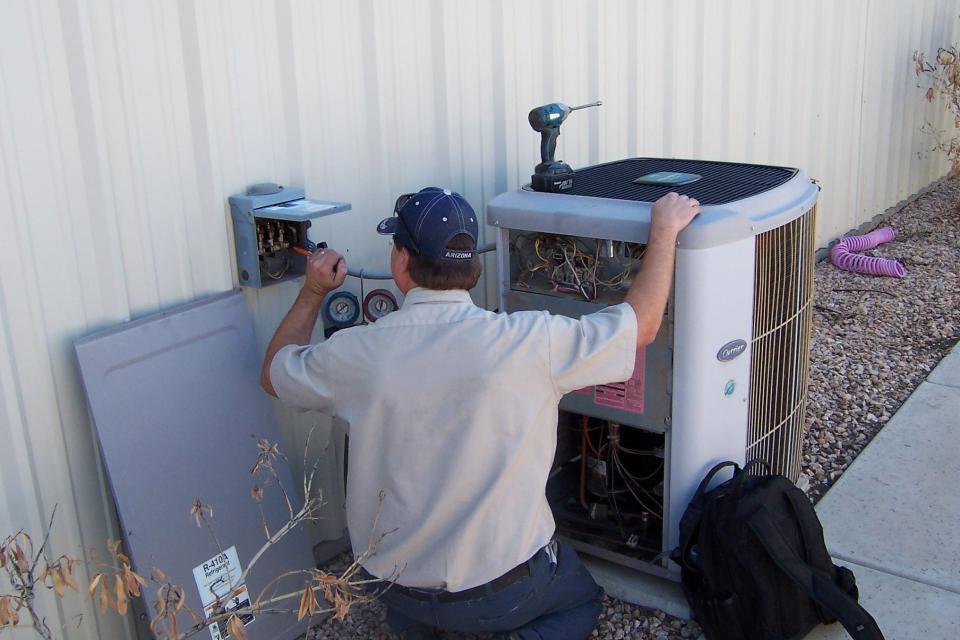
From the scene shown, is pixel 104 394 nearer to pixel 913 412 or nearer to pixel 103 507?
pixel 103 507

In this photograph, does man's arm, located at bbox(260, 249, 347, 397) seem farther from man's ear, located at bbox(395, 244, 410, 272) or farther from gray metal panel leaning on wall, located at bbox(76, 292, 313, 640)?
man's ear, located at bbox(395, 244, 410, 272)

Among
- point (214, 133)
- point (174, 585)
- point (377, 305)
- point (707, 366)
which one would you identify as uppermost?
point (214, 133)

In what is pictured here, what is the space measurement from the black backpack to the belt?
0.52 metres

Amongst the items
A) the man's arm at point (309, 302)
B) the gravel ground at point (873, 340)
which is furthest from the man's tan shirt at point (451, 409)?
the gravel ground at point (873, 340)

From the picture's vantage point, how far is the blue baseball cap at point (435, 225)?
2.43m

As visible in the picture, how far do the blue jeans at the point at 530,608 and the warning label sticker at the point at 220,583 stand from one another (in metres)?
0.41

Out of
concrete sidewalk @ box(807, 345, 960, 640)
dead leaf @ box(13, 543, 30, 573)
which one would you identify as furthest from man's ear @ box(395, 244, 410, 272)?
concrete sidewalk @ box(807, 345, 960, 640)

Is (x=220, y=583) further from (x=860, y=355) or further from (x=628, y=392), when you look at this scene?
(x=860, y=355)

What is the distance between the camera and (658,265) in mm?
2629

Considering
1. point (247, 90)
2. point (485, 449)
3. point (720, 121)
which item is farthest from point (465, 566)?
point (720, 121)

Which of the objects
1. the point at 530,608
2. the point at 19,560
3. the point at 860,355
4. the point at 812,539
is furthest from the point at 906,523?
the point at 19,560

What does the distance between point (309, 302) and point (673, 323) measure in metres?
1.00

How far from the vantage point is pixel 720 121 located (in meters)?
5.43

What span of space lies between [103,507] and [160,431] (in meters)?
0.25
